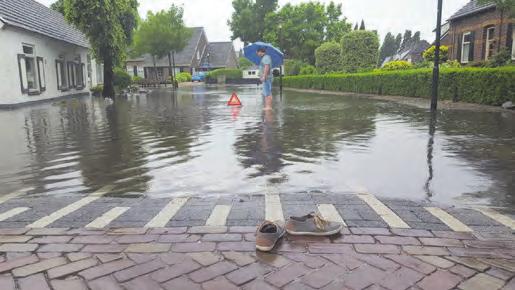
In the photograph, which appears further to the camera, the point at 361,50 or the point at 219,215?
the point at 361,50

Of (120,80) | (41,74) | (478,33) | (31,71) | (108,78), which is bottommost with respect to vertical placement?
(120,80)

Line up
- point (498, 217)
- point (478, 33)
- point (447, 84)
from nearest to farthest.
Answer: point (498, 217)
point (447, 84)
point (478, 33)

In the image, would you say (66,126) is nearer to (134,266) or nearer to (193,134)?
(193,134)

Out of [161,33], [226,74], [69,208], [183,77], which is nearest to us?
[69,208]

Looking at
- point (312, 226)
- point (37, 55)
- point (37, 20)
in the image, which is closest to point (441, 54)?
point (37, 55)

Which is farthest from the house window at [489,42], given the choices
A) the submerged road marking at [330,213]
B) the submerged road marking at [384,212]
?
the submerged road marking at [330,213]

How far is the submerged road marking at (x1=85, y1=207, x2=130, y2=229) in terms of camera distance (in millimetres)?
3670

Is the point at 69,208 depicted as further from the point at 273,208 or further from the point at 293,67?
the point at 293,67

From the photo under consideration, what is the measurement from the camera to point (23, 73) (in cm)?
1845

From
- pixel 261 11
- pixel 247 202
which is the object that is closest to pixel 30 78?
pixel 247 202

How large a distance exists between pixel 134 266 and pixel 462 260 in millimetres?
2310

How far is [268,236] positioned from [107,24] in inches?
767

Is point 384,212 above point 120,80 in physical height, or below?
below

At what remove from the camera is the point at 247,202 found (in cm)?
426
